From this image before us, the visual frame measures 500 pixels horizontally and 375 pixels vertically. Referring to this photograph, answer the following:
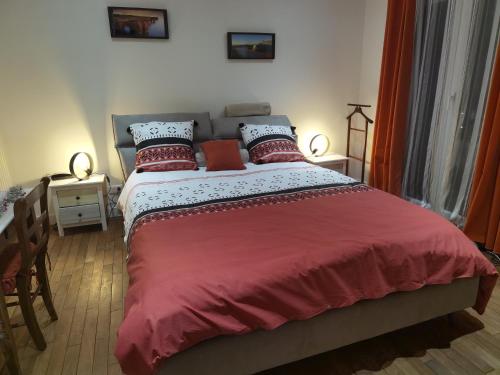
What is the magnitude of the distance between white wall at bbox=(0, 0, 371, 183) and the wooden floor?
154cm

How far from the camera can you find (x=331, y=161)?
3777 millimetres

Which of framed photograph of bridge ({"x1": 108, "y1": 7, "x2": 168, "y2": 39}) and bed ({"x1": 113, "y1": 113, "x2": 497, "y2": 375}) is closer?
bed ({"x1": 113, "y1": 113, "x2": 497, "y2": 375})

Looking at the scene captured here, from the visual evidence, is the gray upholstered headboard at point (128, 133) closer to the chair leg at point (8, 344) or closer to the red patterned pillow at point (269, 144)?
the red patterned pillow at point (269, 144)

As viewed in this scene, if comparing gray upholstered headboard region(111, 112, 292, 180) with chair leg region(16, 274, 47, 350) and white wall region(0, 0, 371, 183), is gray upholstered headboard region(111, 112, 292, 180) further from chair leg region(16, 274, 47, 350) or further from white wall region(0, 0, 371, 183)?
chair leg region(16, 274, 47, 350)

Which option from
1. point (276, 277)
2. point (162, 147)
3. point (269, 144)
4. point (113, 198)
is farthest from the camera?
point (113, 198)

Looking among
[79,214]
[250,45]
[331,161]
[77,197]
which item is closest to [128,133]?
[77,197]

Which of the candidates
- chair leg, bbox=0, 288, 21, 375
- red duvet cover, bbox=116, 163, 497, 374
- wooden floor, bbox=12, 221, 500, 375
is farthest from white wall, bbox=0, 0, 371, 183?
chair leg, bbox=0, 288, 21, 375

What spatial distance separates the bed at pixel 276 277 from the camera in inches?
50.8

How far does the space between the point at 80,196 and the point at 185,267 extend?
211 centimetres

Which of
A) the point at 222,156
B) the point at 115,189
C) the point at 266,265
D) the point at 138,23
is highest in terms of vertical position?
the point at 138,23

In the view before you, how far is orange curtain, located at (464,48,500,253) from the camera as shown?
2430 millimetres

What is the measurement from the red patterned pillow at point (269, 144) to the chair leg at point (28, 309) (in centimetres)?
203

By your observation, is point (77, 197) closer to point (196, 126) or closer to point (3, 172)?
point (3, 172)

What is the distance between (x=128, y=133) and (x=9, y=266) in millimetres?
1702
